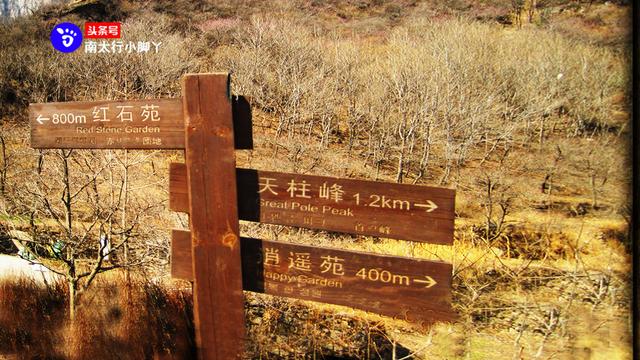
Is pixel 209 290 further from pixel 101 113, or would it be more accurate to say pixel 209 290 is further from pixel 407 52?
pixel 407 52

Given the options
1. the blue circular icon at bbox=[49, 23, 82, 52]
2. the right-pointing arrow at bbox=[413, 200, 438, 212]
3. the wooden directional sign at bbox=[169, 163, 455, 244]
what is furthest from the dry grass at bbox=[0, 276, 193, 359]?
the blue circular icon at bbox=[49, 23, 82, 52]

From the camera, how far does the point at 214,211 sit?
1.85 meters

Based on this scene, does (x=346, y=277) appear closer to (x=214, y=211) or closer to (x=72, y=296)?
(x=214, y=211)

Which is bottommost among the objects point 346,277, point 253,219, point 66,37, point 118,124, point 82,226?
point 82,226

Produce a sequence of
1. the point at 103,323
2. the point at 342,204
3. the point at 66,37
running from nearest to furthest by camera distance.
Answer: the point at 342,204 < the point at 103,323 < the point at 66,37

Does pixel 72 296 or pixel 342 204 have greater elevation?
pixel 342 204

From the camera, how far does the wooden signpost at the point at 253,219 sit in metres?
1.71

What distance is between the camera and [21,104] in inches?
766

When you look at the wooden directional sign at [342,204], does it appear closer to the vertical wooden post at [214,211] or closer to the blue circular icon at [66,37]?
the vertical wooden post at [214,211]

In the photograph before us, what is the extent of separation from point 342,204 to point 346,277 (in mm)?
315

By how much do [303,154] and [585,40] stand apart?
1051cm

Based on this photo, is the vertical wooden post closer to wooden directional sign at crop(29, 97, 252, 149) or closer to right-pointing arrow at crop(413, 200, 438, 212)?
wooden directional sign at crop(29, 97, 252, 149)

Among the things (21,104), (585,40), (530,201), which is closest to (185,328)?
(530,201)

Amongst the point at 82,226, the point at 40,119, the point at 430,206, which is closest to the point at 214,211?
the point at 430,206
